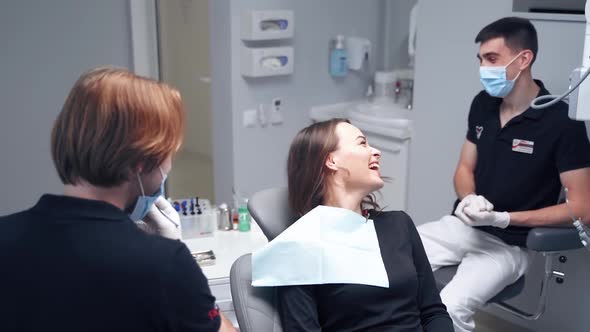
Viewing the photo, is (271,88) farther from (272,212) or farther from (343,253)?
(343,253)

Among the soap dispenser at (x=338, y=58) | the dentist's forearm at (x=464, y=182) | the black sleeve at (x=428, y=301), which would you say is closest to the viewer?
the black sleeve at (x=428, y=301)

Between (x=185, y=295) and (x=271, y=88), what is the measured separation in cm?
230

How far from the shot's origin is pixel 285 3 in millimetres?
3146

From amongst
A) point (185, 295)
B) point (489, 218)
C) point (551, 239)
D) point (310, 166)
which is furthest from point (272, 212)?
point (551, 239)

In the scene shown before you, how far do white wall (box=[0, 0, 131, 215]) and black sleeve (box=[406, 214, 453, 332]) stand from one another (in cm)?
181

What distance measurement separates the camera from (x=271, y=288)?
1505 millimetres

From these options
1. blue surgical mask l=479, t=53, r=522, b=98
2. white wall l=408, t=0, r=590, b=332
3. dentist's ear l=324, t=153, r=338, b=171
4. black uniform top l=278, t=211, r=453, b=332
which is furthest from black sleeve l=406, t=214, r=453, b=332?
white wall l=408, t=0, r=590, b=332

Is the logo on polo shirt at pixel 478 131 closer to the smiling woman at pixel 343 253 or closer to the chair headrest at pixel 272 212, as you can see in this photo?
the smiling woman at pixel 343 253

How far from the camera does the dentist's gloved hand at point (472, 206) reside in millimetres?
2146

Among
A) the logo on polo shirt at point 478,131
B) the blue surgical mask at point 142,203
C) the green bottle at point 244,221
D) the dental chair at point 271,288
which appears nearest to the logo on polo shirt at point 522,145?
the logo on polo shirt at point 478,131

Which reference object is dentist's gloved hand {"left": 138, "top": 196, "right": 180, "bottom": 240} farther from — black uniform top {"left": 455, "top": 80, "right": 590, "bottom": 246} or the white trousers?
black uniform top {"left": 455, "top": 80, "right": 590, "bottom": 246}

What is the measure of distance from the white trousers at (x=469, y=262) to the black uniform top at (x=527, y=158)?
0.06 meters

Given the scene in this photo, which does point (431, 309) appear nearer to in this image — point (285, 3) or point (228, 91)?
point (228, 91)

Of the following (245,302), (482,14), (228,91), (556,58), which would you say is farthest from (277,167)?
(245,302)
